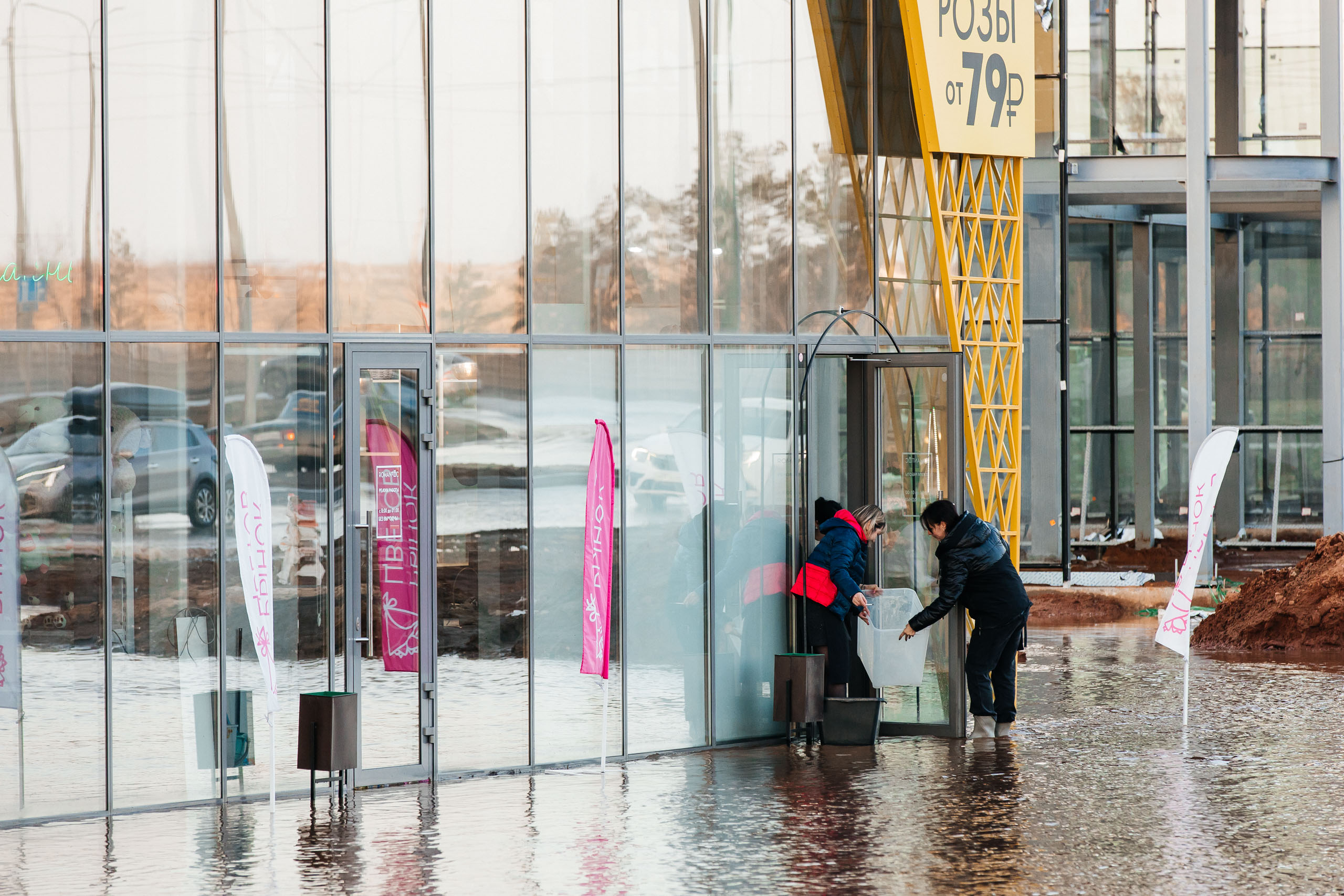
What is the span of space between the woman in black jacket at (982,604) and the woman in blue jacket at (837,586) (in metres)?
0.44

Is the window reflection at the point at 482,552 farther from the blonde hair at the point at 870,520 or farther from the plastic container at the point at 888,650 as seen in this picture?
the plastic container at the point at 888,650

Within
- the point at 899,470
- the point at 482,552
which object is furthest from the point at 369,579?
the point at 899,470

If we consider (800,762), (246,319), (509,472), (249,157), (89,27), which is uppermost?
(89,27)

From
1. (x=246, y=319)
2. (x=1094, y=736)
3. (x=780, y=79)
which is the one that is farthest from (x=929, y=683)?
(x=246, y=319)

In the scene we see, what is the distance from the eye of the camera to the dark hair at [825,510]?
40.7ft

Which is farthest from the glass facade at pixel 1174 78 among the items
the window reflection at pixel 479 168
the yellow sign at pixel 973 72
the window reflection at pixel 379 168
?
the window reflection at pixel 379 168

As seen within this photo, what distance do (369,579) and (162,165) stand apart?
2965mm

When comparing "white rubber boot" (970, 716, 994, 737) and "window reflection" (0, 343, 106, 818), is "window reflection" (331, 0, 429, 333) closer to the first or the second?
"window reflection" (0, 343, 106, 818)

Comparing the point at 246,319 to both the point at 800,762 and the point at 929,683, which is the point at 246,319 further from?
the point at 929,683

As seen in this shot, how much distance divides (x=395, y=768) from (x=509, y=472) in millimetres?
2140

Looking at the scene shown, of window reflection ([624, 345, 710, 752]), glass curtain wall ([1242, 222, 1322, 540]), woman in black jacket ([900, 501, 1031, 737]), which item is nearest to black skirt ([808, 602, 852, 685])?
woman in black jacket ([900, 501, 1031, 737])

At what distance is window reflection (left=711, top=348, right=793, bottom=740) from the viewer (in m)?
12.3

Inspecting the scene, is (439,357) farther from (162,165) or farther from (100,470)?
(100,470)

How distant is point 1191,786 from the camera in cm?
1029
